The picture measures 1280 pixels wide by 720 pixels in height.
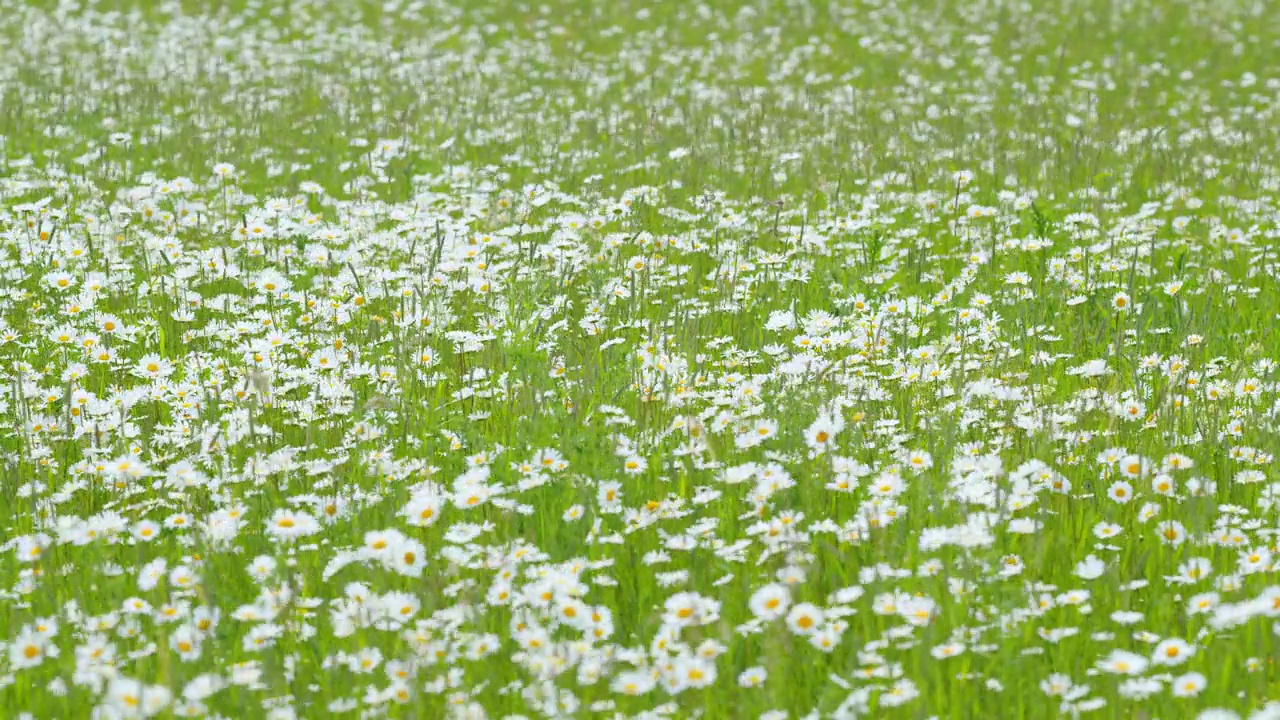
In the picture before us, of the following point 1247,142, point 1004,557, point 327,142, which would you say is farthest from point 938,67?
point 1004,557

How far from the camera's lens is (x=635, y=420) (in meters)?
4.73

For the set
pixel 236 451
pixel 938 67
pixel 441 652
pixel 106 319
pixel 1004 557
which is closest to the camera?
pixel 441 652

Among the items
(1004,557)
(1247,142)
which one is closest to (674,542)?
(1004,557)

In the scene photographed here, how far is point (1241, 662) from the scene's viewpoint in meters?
3.31

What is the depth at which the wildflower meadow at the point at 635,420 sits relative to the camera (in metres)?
3.28

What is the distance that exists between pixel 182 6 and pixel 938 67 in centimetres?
964

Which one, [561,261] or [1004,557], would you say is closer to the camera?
[1004,557]

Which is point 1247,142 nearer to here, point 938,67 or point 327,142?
point 938,67

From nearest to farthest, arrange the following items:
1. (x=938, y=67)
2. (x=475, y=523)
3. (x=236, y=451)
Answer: (x=475, y=523), (x=236, y=451), (x=938, y=67)

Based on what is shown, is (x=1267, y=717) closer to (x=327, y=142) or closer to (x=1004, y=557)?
(x=1004, y=557)

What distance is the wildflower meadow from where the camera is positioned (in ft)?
10.8

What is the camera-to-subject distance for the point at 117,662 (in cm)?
329

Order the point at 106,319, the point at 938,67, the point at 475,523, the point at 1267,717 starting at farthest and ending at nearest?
the point at 938,67
the point at 106,319
the point at 475,523
the point at 1267,717

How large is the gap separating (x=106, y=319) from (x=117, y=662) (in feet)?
9.21
